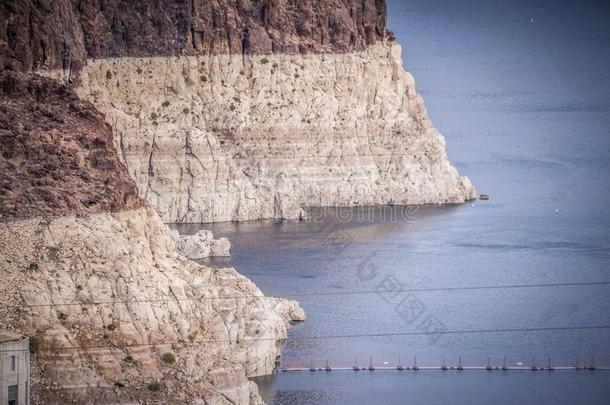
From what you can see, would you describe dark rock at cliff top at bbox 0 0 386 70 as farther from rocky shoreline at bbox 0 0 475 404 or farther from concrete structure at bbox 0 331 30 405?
concrete structure at bbox 0 331 30 405

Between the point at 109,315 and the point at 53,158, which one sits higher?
the point at 53,158

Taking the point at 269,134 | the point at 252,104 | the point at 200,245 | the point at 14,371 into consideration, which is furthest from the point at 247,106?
the point at 14,371

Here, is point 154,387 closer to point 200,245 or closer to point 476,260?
point 200,245

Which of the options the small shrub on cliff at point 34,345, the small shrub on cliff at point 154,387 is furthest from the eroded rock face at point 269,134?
the small shrub on cliff at point 34,345

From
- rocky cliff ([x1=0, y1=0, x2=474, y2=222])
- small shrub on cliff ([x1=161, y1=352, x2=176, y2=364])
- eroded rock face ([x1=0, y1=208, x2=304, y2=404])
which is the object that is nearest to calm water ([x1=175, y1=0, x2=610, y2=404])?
rocky cliff ([x1=0, y1=0, x2=474, y2=222])

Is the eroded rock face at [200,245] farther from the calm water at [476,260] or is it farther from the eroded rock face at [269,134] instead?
the eroded rock face at [269,134]

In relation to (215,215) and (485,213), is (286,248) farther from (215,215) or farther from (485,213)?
(485,213)
